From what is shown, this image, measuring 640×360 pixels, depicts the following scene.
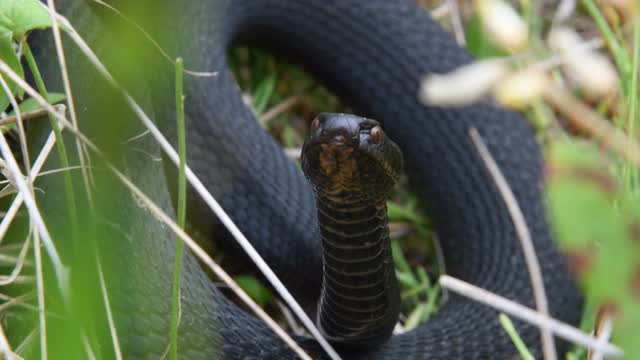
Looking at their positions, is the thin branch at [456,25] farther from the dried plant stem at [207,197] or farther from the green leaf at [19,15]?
the green leaf at [19,15]

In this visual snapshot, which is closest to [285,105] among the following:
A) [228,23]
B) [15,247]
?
[228,23]

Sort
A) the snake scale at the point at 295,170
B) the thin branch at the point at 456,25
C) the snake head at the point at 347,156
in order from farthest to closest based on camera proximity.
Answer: the thin branch at the point at 456,25 < the snake scale at the point at 295,170 < the snake head at the point at 347,156

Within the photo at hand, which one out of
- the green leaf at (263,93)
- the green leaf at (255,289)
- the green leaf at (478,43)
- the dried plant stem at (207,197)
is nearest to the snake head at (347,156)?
the dried plant stem at (207,197)

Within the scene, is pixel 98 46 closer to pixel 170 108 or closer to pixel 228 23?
pixel 170 108

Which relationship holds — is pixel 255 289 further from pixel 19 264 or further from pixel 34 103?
pixel 19 264

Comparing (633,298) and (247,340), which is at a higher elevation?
(633,298)

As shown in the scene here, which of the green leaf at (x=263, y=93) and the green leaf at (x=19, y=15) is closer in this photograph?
the green leaf at (x=19, y=15)
